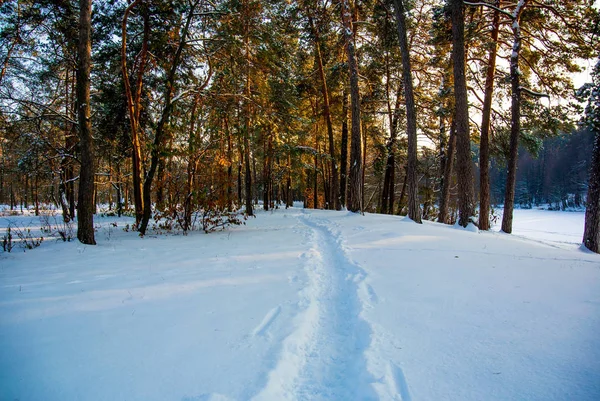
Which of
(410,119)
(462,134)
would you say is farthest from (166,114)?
(462,134)

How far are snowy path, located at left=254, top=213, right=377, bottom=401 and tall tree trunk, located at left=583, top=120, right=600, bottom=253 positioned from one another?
26.3 feet

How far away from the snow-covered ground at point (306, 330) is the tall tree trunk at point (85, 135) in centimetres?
222

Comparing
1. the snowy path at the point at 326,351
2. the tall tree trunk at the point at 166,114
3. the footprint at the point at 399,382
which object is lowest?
the snowy path at the point at 326,351

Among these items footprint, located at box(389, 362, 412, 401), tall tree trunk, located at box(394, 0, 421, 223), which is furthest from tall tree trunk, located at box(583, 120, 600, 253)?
footprint, located at box(389, 362, 412, 401)

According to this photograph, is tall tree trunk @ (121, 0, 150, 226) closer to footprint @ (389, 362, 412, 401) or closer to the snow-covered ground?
the snow-covered ground

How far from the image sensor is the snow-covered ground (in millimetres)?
1827

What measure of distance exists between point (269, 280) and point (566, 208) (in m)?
65.4

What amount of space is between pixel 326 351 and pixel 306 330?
1.05 ft

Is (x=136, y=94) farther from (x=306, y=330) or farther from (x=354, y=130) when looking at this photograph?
(x=306, y=330)

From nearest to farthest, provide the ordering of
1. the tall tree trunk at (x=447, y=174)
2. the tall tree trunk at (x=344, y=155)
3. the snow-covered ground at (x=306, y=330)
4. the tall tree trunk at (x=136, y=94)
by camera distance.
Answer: the snow-covered ground at (x=306, y=330) → the tall tree trunk at (x=136, y=94) → the tall tree trunk at (x=447, y=174) → the tall tree trunk at (x=344, y=155)

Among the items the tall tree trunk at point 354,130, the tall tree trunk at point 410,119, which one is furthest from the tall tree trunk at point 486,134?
the tall tree trunk at point 354,130

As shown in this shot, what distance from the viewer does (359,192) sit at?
11.5 meters

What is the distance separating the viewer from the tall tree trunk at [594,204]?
7320mm

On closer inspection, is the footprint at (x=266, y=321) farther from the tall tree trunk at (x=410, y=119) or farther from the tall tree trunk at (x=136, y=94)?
the tall tree trunk at (x=136, y=94)
